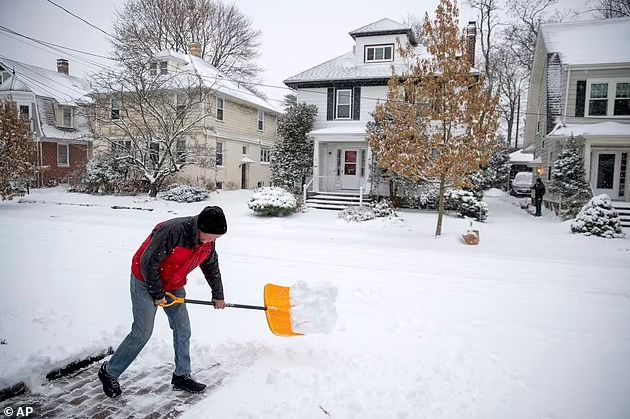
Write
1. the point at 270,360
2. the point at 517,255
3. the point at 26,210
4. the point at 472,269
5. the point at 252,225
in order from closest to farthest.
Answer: the point at 270,360, the point at 472,269, the point at 517,255, the point at 252,225, the point at 26,210

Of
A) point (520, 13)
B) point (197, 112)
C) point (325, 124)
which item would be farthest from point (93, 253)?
point (520, 13)

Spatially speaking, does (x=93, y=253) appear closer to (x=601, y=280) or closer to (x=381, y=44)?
(x=601, y=280)

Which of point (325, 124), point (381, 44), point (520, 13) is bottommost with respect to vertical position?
point (325, 124)

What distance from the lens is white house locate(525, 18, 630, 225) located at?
54.7 ft

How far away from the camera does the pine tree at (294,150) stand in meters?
20.8

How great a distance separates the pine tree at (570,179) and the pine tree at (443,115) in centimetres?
664

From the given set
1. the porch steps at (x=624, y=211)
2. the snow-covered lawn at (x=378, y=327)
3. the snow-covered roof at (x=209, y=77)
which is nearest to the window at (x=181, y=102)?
the snow-covered roof at (x=209, y=77)

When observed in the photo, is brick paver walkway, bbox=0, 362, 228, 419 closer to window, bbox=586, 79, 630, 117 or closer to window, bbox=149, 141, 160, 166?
window, bbox=149, 141, 160, 166

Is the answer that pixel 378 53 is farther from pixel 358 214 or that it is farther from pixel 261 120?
pixel 261 120

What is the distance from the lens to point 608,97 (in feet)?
56.5

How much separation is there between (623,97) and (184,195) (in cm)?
2018

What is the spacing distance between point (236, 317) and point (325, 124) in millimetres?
16759

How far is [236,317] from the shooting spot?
5238 millimetres

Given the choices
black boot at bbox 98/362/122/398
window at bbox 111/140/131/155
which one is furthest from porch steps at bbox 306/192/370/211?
black boot at bbox 98/362/122/398
